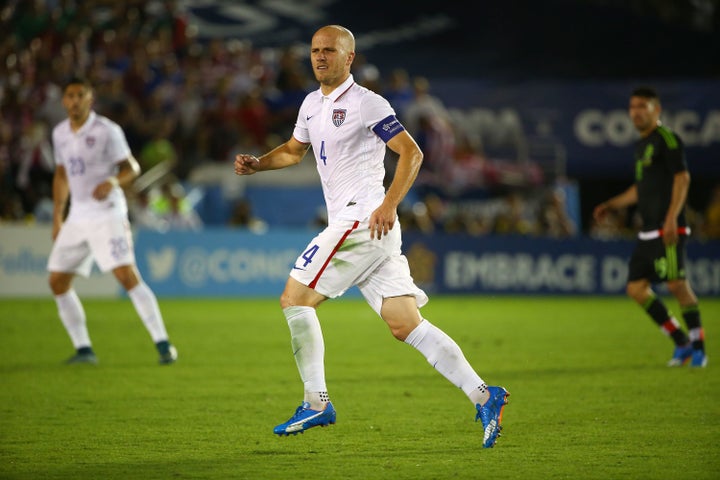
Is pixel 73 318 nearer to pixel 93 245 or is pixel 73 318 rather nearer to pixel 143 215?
pixel 93 245

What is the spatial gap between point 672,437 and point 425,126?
14927mm

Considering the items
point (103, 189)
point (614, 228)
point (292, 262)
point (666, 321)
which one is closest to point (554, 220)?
point (614, 228)

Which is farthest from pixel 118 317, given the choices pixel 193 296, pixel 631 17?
pixel 631 17

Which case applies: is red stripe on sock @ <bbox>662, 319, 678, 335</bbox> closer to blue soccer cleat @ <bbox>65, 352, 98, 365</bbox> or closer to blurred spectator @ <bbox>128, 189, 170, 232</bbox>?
blue soccer cleat @ <bbox>65, 352, 98, 365</bbox>

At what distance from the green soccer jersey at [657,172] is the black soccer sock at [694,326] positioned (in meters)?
0.83

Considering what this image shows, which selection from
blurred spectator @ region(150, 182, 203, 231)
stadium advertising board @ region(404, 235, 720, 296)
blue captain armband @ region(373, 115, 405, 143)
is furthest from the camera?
stadium advertising board @ region(404, 235, 720, 296)

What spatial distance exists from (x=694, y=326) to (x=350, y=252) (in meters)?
5.35

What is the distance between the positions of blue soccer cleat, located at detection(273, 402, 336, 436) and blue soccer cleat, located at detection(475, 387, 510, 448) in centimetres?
87

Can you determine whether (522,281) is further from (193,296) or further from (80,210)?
(80,210)

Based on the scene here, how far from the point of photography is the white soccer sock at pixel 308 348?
6.68m

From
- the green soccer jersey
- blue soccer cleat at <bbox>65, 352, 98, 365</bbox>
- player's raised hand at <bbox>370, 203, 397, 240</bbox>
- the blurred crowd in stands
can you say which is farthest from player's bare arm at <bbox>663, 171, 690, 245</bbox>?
the blurred crowd in stands

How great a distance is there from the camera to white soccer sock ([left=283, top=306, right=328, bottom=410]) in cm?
668

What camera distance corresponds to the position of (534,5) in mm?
28047

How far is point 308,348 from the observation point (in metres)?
6.71
